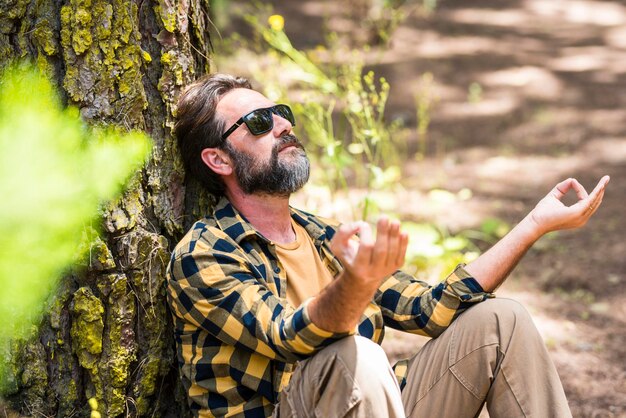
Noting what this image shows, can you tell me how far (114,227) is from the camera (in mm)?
2096

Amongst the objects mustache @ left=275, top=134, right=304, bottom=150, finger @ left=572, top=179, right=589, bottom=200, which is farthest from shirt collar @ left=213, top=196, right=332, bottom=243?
finger @ left=572, top=179, right=589, bottom=200

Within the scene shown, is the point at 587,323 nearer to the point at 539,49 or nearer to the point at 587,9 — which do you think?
the point at 539,49

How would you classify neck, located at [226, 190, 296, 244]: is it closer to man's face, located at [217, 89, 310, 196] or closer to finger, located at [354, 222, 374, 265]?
man's face, located at [217, 89, 310, 196]

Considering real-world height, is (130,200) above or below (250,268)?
above

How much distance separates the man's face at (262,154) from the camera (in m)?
2.26

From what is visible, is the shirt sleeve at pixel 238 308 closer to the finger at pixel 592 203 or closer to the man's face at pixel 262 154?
the man's face at pixel 262 154

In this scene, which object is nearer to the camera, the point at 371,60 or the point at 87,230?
the point at 87,230

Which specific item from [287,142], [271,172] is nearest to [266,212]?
[271,172]

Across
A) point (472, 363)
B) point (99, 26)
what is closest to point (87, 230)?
point (99, 26)

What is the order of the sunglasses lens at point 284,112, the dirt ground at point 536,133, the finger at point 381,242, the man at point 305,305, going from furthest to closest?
1. the dirt ground at point 536,133
2. the sunglasses lens at point 284,112
3. the man at point 305,305
4. the finger at point 381,242

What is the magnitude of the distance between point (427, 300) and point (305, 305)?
25.5 inches

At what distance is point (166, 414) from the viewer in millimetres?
2297

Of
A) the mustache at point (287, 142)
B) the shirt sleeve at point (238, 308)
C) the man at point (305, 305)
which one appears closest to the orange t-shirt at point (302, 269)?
the man at point (305, 305)

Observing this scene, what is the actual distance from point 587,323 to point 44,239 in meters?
2.72
